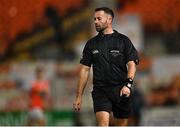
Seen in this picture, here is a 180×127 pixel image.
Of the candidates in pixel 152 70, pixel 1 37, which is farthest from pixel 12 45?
pixel 152 70

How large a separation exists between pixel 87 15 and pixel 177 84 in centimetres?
265

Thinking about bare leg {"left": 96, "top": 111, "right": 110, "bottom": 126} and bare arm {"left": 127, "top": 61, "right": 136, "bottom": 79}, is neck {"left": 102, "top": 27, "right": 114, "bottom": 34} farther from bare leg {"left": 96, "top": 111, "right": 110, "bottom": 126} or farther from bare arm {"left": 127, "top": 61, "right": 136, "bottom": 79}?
bare leg {"left": 96, "top": 111, "right": 110, "bottom": 126}

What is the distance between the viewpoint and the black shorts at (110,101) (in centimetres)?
1020

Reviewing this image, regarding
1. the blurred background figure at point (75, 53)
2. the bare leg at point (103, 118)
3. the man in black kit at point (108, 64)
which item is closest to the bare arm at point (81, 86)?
the man in black kit at point (108, 64)

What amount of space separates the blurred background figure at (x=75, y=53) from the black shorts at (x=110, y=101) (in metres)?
6.98

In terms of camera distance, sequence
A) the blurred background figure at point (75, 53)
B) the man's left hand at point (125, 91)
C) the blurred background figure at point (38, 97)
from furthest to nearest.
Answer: the blurred background figure at point (75, 53) → the blurred background figure at point (38, 97) → the man's left hand at point (125, 91)

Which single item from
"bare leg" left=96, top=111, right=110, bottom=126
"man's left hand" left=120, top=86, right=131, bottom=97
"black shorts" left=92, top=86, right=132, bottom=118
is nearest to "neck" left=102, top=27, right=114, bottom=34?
"black shorts" left=92, top=86, right=132, bottom=118

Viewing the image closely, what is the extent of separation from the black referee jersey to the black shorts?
83mm

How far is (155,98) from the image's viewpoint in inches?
695

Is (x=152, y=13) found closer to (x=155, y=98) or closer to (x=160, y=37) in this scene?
(x=160, y=37)

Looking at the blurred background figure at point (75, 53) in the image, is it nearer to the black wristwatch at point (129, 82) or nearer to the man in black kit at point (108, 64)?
the man in black kit at point (108, 64)

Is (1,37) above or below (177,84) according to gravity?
above

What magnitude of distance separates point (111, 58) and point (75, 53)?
728cm

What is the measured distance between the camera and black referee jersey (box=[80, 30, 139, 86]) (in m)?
10.3
